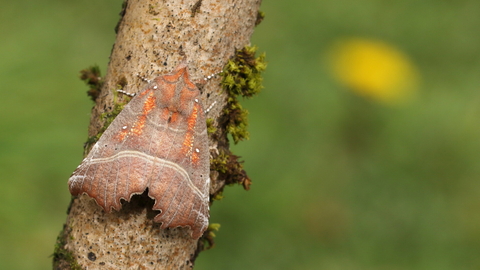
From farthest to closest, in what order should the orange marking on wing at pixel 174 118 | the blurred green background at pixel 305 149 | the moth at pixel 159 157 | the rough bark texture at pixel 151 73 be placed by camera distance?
the blurred green background at pixel 305 149 → the orange marking on wing at pixel 174 118 → the moth at pixel 159 157 → the rough bark texture at pixel 151 73

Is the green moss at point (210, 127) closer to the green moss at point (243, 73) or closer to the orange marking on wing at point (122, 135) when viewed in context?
the green moss at point (243, 73)

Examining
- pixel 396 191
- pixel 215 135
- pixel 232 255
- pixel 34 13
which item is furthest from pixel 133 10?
pixel 34 13

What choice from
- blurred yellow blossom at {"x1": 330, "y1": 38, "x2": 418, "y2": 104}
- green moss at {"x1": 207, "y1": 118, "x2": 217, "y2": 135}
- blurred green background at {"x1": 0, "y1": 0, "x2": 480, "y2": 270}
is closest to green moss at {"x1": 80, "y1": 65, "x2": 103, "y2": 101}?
green moss at {"x1": 207, "y1": 118, "x2": 217, "y2": 135}

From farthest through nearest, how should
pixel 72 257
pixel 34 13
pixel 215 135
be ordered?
pixel 34 13 < pixel 215 135 < pixel 72 257

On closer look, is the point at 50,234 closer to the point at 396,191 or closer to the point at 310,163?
the point at 310,163

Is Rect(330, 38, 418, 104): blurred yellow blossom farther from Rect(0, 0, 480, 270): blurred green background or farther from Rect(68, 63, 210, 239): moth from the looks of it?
Rect(68, 63, 210, 239): moth

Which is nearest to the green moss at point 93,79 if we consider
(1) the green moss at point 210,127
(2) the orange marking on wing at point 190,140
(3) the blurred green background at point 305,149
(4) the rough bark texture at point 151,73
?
(4) the rough bark texture at point 151,73

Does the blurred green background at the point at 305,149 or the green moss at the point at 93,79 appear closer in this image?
the green moss at the point at 93,79
